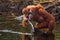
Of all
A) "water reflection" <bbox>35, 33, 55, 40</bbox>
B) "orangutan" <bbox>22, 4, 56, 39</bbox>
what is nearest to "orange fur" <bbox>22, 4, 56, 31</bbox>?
"orangutan" <bbox>22, 4, 56, 39</bbox>

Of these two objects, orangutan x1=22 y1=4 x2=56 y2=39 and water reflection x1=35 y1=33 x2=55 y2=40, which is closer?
water reflection x1=35 y1=33 x2=55 y2=40

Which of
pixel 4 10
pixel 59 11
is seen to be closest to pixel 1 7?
pixel 4 10

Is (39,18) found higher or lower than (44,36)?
higher

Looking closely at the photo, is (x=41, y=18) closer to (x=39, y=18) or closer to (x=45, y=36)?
(x=39, y=18)

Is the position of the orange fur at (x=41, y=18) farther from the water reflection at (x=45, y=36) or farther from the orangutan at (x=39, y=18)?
the water reflection at (x=45, y=36)

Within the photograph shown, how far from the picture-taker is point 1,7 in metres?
23.9

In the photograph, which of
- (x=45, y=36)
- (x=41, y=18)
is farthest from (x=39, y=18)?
(x=45, y=36)

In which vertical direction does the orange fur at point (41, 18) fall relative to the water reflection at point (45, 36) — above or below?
above

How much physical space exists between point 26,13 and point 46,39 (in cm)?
53

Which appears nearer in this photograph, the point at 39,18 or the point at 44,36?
the point at 44,36

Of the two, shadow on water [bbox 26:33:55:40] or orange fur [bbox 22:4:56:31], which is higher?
orange fur [bbox 22:4:56:31]

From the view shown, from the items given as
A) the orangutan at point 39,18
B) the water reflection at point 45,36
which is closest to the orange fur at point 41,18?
the orangutan at point 39,18

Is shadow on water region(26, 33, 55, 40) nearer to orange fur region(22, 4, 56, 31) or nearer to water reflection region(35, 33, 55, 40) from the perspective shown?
water reflection region(35, 33, 55, 40)

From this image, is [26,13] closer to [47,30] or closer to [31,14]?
[31,14]
